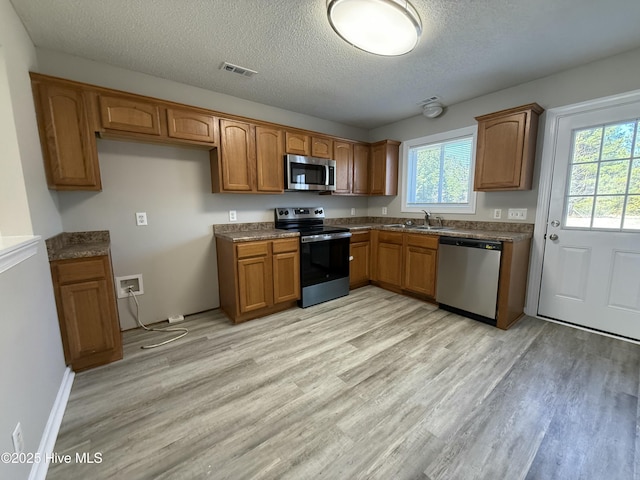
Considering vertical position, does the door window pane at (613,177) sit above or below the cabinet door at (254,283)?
above

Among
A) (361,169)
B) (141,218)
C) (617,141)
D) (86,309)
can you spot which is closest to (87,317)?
(86,309)

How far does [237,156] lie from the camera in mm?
2828

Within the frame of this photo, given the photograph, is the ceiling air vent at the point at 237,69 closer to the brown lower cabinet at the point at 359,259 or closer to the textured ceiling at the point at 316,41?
the textured ceiling at the point at 316,41

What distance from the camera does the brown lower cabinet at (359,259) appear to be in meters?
3.65

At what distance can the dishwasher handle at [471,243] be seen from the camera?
8.38ft

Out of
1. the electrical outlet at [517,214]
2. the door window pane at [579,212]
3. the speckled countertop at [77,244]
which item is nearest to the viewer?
the speckled countertop at [77,244]

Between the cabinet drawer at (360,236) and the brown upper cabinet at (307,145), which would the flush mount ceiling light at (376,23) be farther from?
the cabinet drawer at (360,236)

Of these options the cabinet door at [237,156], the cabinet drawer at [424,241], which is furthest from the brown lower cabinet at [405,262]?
the cabinet door at [237,156]

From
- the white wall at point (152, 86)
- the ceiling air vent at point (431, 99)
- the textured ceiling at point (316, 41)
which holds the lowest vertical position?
the white wall at point (152, 86)

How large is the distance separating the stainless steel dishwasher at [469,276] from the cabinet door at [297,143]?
204 centimetres

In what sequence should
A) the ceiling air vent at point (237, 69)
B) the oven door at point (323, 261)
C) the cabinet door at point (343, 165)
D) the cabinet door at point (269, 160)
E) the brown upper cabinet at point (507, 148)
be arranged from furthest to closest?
the cabinet door at point (343, 165) < the oven door at point (323, 261) < the cabinet door at point (269, 160) < the brown upper cabinet at point (507, 148) < the ceiling air vent at point (237, 69)

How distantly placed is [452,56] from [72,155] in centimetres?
328

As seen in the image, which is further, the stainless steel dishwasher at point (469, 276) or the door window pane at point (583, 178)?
the stainless steel dishwasher at point (469, 276)

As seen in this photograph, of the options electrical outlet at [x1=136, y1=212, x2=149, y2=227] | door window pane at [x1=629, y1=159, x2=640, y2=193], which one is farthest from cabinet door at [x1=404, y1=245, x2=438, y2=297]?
electrical outlet at [x1=136, y1=212, x2=149, y2=227]
